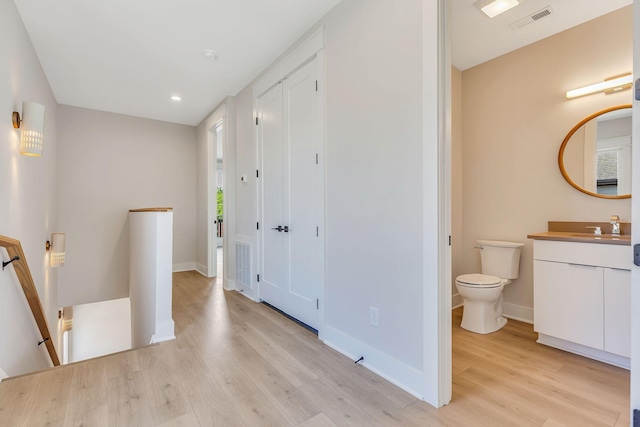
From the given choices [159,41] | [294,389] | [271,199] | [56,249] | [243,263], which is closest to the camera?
[294,389]

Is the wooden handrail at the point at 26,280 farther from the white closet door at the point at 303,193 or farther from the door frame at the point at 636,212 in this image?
the door frame at the point at 636,212

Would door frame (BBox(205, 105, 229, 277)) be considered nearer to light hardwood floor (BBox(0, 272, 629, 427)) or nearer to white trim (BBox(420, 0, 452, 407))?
light hardwood floor (BBox(0, 272, 629, 427))

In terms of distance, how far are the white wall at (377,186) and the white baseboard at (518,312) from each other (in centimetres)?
181

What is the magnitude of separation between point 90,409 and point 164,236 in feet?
4.36

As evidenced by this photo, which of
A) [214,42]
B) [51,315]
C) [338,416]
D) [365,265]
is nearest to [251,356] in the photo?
[338,416]

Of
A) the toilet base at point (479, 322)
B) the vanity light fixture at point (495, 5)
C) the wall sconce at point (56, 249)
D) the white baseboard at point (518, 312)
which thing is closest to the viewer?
the vanity light fixture at point (495, 5)

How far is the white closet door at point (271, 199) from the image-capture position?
2945 millimetres

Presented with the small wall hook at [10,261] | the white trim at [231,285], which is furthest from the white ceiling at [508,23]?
the white trim at [231,285]

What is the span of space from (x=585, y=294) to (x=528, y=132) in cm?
152

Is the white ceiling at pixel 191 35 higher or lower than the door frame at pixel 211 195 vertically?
higher

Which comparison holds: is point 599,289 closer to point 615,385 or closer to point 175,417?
point 615,385

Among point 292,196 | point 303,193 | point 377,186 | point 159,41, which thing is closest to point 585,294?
point 377,186

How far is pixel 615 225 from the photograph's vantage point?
85.9 inches

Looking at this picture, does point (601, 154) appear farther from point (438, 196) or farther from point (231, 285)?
point (231, 285)
